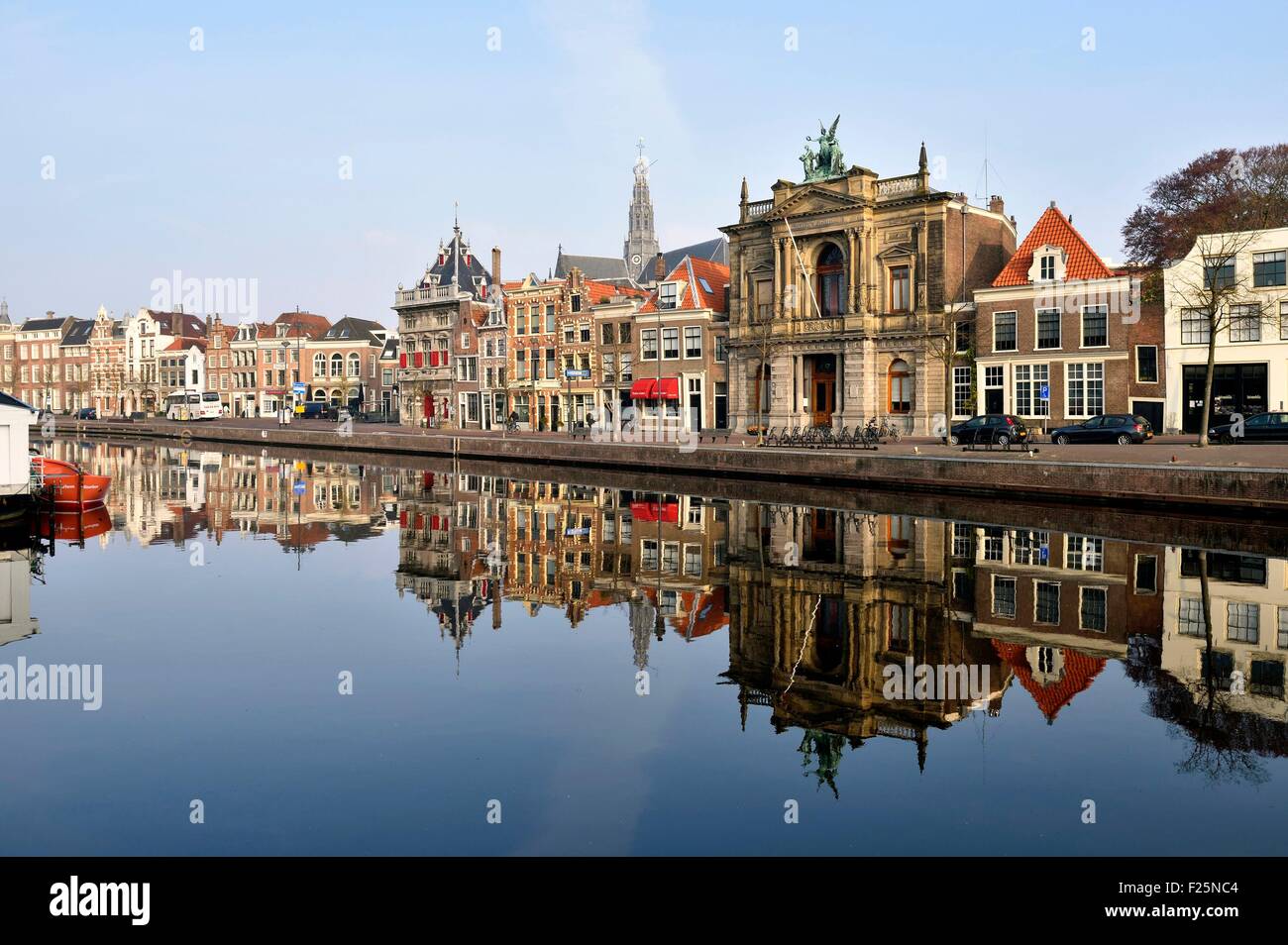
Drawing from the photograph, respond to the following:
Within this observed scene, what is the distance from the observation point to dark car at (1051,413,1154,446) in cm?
4116

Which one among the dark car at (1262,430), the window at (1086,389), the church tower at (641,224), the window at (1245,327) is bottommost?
the dark car at (1262,430)

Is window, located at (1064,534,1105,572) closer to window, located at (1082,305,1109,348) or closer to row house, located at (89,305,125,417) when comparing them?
window, located at (1082,305,1109,348)

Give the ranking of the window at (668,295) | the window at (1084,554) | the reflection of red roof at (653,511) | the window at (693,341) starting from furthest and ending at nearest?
1. the window at (668,295)
2. the window at (693,341)
3. the reflection of red roof at (653,511)
4. the window at (1084,554)

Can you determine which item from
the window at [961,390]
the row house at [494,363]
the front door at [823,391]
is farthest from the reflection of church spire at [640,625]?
the row house at [494,363]

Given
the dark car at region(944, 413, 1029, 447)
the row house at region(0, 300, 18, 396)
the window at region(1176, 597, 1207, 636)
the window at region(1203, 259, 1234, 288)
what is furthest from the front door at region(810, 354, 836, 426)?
the row house at region(0, 300, 18, 396)

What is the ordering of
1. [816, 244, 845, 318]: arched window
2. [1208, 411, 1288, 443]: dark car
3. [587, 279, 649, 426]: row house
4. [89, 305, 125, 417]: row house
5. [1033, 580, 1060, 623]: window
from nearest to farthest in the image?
[1033, 580, 1060, 623]: window < [1208, 411, 1288, 443]: dark car < [816, 244, 845, 318]: arched window < [587, 279, 649, 426]: row house < [89, 305, 125, 417]: row house

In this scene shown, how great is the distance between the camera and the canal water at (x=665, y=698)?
880cm

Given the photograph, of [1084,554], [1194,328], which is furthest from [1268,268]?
[1084,554]

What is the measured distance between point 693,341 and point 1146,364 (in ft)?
85.2

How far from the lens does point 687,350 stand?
6381 centimetres

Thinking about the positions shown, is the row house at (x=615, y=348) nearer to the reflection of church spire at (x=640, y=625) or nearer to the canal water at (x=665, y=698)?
the canal water at (x=665, y=698)

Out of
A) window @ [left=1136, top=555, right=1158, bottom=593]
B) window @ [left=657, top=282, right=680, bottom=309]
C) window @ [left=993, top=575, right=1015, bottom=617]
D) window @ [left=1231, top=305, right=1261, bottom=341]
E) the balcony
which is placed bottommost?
window @ [left=993, top=575, right=1015, bottom=617]

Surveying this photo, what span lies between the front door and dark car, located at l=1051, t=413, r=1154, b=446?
50.2ft
